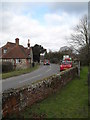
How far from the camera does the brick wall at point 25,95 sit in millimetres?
4844

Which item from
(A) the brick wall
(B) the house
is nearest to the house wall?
(B) the house

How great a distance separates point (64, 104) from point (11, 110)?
2.92m

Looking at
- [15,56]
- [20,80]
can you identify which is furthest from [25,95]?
[15,56]

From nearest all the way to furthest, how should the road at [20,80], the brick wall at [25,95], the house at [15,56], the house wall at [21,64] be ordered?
the brick wall at [25,95], the road at [20,80], the house wall at [21,64], the house at [15,56]

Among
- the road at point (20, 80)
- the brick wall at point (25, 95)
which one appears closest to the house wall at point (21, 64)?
the road at point (20, 80)

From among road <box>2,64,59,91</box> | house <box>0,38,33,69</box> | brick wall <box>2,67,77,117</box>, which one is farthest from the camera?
house <box>0,38,33,69</box>

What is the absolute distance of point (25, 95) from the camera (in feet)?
20.1

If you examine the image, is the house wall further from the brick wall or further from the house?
the brick wall

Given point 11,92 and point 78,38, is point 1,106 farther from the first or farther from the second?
point 78,38

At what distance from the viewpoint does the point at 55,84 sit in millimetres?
9797

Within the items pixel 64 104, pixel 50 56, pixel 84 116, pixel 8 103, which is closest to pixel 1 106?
pixel 8 103

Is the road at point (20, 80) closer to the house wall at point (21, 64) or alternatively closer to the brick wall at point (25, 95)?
the brick wall at point (25, 95)

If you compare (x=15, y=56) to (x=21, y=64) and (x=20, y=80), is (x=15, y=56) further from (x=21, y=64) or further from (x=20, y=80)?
(x=20, y=80)

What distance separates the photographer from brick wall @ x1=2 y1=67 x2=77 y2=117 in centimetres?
484
